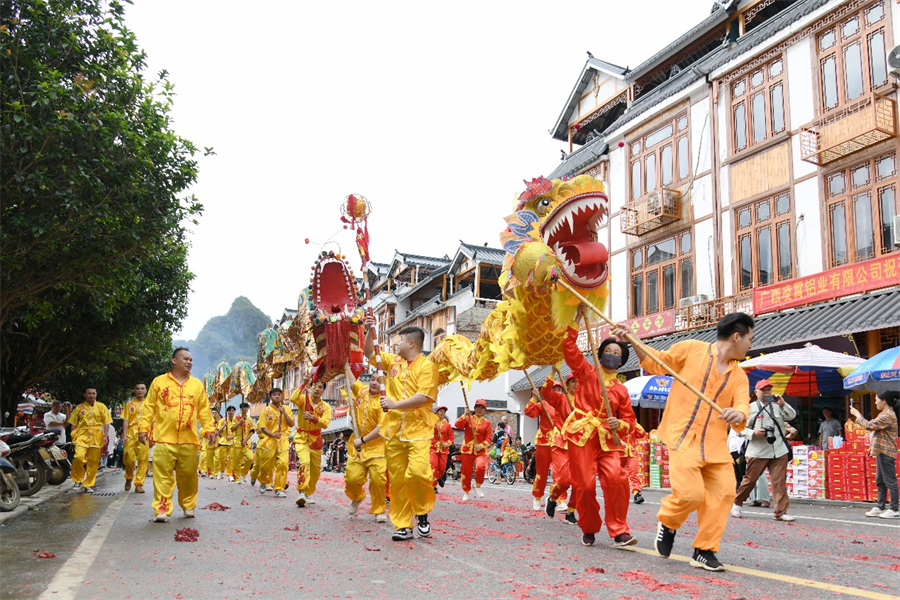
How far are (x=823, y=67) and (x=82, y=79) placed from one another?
1405cm

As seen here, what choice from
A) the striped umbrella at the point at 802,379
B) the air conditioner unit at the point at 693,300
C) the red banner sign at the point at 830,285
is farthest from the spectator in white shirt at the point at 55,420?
the red banner sign at the point at 830,285

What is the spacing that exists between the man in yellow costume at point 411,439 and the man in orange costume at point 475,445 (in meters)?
6.57

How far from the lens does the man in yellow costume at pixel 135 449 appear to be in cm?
1370

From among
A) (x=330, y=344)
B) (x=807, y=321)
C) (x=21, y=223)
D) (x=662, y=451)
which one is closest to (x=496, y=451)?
(x=662, y=451)

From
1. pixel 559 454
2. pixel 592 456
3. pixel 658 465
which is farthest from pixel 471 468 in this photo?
pixel 592 456

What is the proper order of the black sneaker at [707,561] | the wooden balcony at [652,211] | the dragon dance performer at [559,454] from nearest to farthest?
the black sneaker at [707,561]
the dragon dance performer at [559,454]
the wooden balcony at [652,211]

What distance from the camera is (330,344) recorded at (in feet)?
30.8

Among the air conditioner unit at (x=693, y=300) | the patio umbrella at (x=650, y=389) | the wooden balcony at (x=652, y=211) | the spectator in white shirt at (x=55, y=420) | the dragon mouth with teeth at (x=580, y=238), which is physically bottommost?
the spectator in white shirt at (x=55, y=420)

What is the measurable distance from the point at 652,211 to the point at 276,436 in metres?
11.7

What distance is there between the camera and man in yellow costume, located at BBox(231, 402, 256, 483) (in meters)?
17.5

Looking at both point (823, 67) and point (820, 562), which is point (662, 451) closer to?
point (823, 67)

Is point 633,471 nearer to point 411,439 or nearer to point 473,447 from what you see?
point 473,447

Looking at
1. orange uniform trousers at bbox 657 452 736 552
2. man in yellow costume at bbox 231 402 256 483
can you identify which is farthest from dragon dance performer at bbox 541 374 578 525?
man in yellow costume at bbox 231 402 256 483

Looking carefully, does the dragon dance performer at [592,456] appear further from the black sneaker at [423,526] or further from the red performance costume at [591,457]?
the black sneaker at [423,526]
